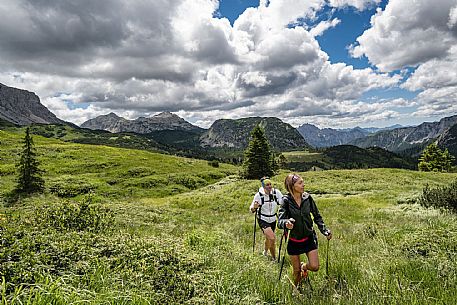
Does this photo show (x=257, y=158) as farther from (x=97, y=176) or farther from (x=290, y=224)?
(x=290, y=224)

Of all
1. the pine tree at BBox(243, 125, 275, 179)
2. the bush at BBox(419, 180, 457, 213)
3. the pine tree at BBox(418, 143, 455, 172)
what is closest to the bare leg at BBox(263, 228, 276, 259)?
the bush at BBox(419, 180, 457, 213)

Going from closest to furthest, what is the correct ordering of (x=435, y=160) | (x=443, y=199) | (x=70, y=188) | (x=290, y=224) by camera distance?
(x=290, y=224) < (x=443, y=199) < (x=70, y=188) < (x=435, y=160)

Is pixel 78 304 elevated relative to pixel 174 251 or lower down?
elevated

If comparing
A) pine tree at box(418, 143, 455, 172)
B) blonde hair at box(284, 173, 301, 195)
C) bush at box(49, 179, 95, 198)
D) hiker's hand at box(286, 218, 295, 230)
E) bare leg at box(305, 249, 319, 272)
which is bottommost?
bush at box(49, 179, 95, 198)

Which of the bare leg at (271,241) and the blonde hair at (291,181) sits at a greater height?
the blonde hair at (291,181)

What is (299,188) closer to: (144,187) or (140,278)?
(140,278)

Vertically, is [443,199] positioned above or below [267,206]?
below

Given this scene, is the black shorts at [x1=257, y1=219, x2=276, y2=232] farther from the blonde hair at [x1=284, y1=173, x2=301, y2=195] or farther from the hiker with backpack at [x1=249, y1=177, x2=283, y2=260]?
the blonde hair at [x1=284, y1=173, x2=301, y2=195]

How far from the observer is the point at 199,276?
16.3ft

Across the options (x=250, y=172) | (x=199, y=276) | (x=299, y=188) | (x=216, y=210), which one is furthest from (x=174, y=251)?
(x=250, y=172)

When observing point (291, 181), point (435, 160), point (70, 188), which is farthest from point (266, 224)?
point (435, 160)

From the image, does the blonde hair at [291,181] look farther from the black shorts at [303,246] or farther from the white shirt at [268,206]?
the white shirt at [268,206]

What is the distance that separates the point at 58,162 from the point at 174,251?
6811 centimetres

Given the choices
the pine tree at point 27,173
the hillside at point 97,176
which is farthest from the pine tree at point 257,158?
the pine tree at point 27,173
